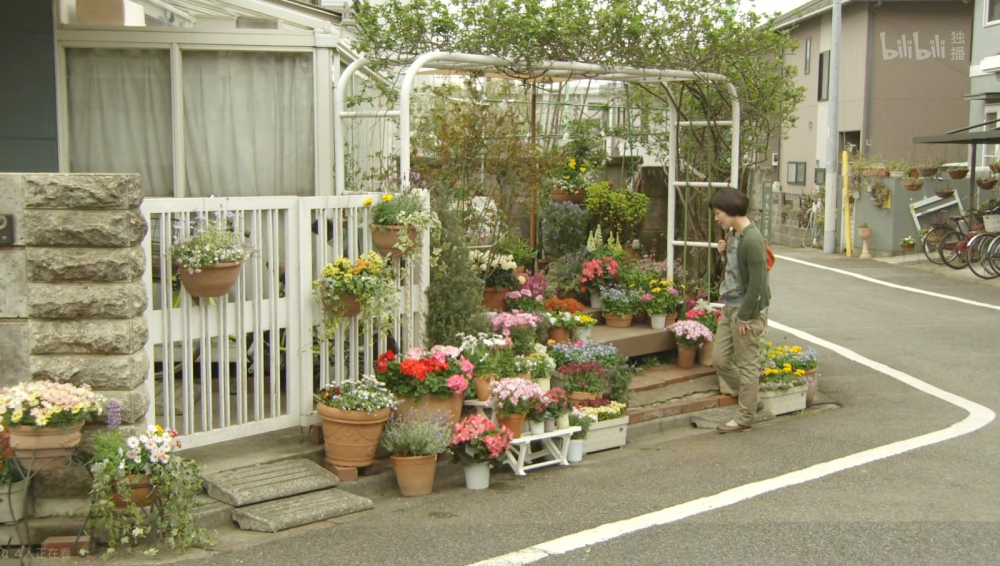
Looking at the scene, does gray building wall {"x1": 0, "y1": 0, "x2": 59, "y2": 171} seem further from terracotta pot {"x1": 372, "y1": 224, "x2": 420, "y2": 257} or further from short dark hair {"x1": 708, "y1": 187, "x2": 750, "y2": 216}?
short dark hair {"x1": 708, "y1": 187, "x2": 750, "y2": 216}

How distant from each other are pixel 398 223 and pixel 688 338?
3739mm

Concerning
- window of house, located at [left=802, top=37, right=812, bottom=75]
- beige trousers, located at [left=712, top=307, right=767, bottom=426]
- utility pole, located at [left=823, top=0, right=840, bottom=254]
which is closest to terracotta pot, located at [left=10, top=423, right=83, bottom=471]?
beige trousers, located at [left=712, top=307, right=767, bottom=426]

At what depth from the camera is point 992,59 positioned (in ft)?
68.8

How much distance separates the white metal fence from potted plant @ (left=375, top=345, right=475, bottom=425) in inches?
14.0

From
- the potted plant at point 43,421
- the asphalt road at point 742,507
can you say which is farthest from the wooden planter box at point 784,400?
the potted plant at point 43,421

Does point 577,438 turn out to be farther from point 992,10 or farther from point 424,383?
point 992,10

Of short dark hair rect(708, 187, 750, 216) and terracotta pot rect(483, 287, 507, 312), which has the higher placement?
short dark hair rect(708, 187, 750, 216)

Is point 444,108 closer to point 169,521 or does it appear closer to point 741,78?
point 741,78

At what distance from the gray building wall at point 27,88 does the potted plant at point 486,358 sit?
3.93m

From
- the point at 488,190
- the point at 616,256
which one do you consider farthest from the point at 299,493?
the point at 616,256

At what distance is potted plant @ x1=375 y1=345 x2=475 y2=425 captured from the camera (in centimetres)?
680

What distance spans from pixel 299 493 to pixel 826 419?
480 centimetres

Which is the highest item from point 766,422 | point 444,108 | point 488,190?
point 444,108

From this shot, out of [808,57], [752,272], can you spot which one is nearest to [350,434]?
[752,272]
